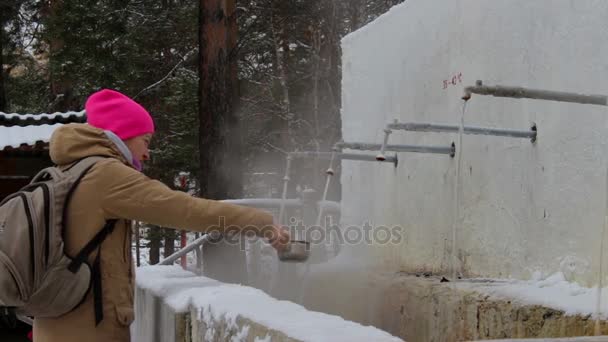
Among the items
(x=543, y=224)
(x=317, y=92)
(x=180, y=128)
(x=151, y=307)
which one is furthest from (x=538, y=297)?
(x=317, y=92)

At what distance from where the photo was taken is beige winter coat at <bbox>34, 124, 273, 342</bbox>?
8.59ft

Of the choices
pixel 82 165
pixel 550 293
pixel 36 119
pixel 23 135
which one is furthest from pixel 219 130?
pixel 82 165

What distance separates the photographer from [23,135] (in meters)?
9.02

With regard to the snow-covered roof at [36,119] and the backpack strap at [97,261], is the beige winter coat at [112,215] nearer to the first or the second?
the backpack strap at [97,261]

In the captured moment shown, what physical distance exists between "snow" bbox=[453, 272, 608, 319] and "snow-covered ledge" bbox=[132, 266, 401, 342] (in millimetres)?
1018

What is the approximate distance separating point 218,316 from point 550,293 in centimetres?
143

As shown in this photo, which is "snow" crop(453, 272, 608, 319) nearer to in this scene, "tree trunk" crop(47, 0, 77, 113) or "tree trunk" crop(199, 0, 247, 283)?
"tree trunk" crop(199, 0, 247, 283)

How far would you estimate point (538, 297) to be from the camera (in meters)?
3.23

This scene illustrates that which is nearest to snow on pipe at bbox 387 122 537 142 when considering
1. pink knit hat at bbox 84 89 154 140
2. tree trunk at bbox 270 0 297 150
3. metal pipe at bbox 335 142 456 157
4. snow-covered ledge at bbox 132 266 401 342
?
metal pipe at bbox 335 142 456 157

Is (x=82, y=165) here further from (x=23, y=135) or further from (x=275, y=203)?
(x=23, y=135)

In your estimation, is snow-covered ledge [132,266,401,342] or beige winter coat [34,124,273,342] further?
beige winter coat [34,124,273,342]

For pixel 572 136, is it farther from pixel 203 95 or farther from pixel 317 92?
pixel 317 92

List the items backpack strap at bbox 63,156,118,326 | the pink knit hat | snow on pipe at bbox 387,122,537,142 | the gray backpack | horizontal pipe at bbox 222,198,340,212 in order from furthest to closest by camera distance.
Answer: horizontal pipe at bbox 222,198,340,212 < snow on pipe at bbox 387,122,537,142 < the pink knit hat < backpack strap at bbox 63,156,118,326 < the gray backpack

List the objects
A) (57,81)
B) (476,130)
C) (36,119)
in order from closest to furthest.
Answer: (476,130) → (36,119) → (57,81)
